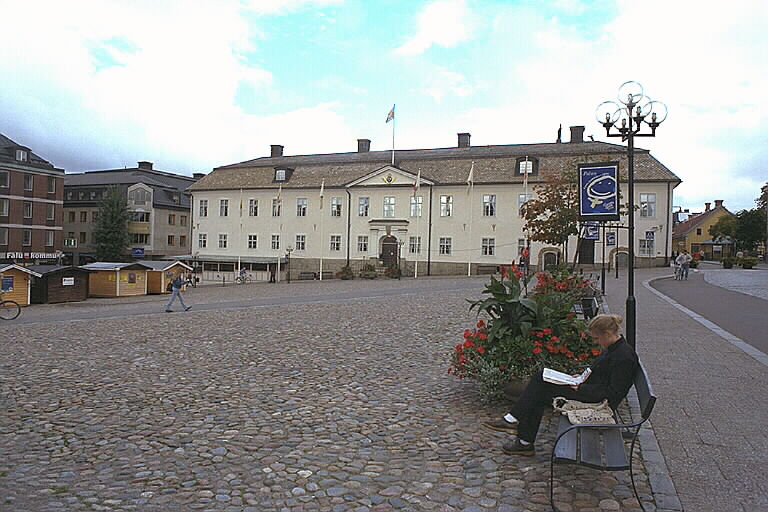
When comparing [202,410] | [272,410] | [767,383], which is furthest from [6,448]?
[767,383]

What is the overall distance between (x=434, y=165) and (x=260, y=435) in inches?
2006

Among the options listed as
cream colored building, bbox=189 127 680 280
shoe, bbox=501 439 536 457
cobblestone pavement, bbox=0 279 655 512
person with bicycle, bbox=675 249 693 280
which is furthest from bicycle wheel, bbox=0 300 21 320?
person with bicycle, bbox=675 249 693 280

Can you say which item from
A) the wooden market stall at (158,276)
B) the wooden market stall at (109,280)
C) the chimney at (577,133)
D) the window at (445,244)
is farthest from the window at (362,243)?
the wooden market stall at (109,280)

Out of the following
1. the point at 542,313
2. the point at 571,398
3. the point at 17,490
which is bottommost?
the point at 17,490

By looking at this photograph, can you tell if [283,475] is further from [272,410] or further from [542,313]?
[542,313]

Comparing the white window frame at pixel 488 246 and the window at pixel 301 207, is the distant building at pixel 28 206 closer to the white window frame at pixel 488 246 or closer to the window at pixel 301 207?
the window at pixel 301 207

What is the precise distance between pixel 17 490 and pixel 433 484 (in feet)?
11.1

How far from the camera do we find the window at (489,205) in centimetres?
5309

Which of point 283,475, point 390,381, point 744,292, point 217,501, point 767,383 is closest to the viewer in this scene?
point 217,501

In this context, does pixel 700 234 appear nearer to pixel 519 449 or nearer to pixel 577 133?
pixel 577 133

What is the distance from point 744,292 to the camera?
27.7 meters

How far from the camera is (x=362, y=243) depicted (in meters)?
57.7

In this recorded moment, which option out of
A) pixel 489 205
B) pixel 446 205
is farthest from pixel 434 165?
pixel 489 205

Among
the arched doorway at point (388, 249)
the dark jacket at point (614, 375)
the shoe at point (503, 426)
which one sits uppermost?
the arched doorway at point (388, 249)
